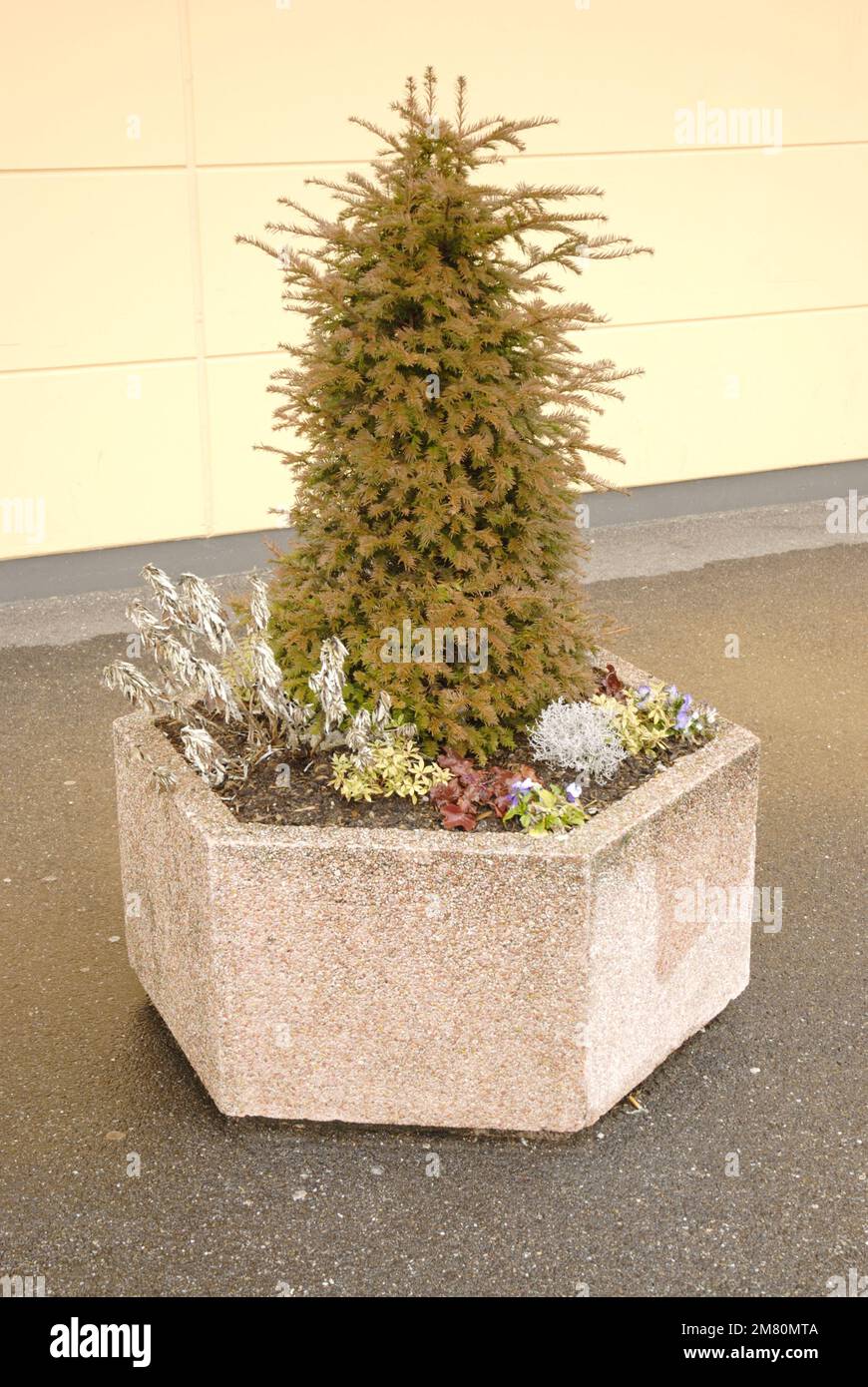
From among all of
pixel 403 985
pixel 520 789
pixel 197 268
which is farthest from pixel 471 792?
pixel 197 268

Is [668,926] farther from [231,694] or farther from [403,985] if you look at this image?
[231,694]

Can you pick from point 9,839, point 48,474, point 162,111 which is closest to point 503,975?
point 9,839

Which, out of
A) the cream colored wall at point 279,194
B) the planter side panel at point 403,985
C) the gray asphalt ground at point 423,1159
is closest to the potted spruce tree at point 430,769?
the planter side panel at point 403,985

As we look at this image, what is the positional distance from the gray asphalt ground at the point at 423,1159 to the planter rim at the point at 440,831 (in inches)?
31.0

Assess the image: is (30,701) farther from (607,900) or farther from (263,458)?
(607,900)

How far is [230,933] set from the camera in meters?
3.31

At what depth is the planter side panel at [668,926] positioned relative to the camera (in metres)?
3.36

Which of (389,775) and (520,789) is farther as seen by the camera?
(389,775)

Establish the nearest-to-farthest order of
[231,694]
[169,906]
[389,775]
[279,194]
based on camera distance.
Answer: [389,775]
[169,906]
[231,694]
[279,194]

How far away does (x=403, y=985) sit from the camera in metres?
3.33

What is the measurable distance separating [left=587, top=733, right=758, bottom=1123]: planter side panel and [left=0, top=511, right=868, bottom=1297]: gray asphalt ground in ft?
0.50

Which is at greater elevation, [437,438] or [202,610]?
[437,438]

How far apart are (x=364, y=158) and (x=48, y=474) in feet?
7.32

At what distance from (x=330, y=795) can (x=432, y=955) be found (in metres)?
0.50
